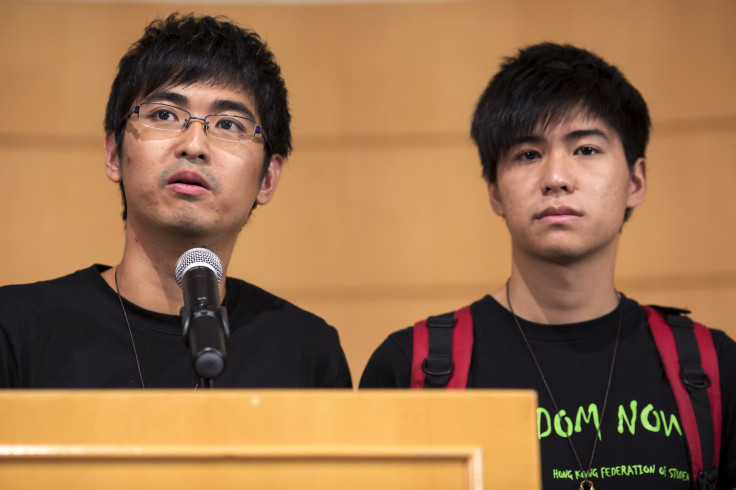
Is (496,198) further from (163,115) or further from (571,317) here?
(163,115)

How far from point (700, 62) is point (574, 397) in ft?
6.48

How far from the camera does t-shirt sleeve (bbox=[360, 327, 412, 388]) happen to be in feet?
5.87

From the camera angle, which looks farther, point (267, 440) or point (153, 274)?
point (153, 274)

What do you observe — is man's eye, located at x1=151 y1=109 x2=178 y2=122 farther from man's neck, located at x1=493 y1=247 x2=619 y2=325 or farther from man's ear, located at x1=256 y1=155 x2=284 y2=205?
man's neck, located at x1=493 y1=247 x2=619 y2=325

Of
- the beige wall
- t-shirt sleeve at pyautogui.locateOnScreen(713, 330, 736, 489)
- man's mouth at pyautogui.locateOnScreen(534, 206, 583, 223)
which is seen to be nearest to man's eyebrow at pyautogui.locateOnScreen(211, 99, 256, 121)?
man's mouth at pyautogui.locateOnScreen(534, 206, 583, 223)

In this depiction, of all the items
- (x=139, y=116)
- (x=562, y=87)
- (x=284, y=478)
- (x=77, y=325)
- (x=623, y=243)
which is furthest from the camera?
(x=623, y=243)

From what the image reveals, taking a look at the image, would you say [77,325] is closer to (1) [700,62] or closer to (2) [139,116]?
(2) [139,116]

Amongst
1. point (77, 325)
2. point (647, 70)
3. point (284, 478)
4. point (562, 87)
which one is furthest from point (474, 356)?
point (647, 70)

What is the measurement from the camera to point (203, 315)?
1.09 meters

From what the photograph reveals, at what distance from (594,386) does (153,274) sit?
0.97 m

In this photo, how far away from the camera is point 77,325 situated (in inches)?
63.2

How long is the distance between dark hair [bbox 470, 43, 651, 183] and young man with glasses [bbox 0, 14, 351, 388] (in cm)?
53

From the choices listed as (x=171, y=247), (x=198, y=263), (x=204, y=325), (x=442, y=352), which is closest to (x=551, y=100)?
(x=442, y=352)

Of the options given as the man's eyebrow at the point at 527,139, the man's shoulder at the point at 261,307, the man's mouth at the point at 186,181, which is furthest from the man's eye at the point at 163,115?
the man's eyebrow at the point at 527,139
